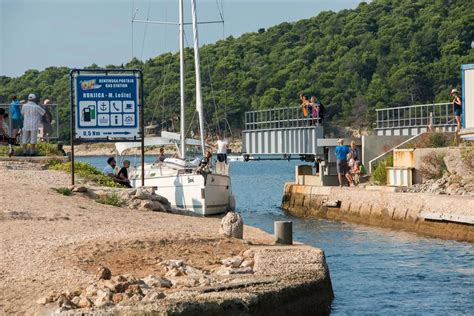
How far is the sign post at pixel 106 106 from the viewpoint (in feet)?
95.8

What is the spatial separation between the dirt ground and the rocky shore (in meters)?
0.02

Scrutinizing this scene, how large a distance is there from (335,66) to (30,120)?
373 feet

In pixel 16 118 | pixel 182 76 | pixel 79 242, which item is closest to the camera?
pixel 79 242

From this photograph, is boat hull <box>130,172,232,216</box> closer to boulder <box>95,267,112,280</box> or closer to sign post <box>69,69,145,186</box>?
sign post <box>69,69,145,186</box>

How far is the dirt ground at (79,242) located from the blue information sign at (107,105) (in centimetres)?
350

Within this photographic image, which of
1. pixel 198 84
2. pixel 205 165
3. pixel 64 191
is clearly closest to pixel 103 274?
pixel 64 191

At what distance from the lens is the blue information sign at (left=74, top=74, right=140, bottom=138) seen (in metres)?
29.2

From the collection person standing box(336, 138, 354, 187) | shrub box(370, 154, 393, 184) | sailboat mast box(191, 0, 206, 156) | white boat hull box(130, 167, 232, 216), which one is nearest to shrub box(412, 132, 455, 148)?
shrub box(370, 154, 393, 184)

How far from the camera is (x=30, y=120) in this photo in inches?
1307

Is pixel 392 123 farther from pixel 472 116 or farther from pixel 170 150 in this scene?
pixel 170 150

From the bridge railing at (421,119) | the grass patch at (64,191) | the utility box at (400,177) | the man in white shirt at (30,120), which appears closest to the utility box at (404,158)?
the utility box at (400,177)

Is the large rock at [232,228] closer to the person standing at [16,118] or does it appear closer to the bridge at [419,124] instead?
the person standing at [16,118]

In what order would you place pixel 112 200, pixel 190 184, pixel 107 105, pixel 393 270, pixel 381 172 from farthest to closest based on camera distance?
pixel 381 172, pixel 190 184, pixel 107 105, pixel 112 200, pixel 393 270

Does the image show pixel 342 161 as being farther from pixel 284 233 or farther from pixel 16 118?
pixel 284 233
